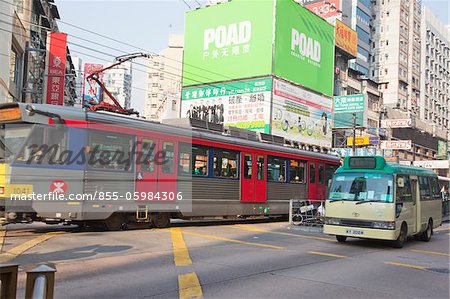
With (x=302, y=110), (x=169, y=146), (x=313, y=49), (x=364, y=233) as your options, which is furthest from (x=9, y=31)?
(x=313, y=49)

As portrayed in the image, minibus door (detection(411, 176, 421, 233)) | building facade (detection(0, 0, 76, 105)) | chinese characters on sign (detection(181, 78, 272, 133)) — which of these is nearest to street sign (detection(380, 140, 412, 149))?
chinese characters on sign (detection(181, 78, 272, 133))

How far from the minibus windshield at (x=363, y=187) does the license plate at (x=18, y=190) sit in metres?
8.09

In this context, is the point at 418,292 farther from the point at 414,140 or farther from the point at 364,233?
the point at 414,140

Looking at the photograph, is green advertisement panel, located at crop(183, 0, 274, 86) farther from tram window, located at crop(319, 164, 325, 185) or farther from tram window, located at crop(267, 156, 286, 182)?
tram window, located at crop(267, 156, 286, 182)

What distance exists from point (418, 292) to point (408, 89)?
87297 millimetres

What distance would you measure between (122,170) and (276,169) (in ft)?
26.1

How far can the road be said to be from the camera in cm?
695

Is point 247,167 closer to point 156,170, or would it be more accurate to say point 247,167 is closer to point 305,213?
point 305,213

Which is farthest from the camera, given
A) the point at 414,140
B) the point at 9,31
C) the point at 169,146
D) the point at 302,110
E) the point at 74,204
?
the point at 414,140

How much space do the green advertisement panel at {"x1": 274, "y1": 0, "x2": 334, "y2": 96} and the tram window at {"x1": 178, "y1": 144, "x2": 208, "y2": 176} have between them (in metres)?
25.9

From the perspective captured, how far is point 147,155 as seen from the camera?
1412 centimetres

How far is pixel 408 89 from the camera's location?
87.8m

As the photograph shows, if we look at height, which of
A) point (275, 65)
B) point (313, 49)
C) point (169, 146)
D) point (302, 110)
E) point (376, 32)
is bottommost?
point (169, 146)

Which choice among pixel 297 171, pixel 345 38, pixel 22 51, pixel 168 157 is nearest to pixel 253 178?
pixel 297 171
